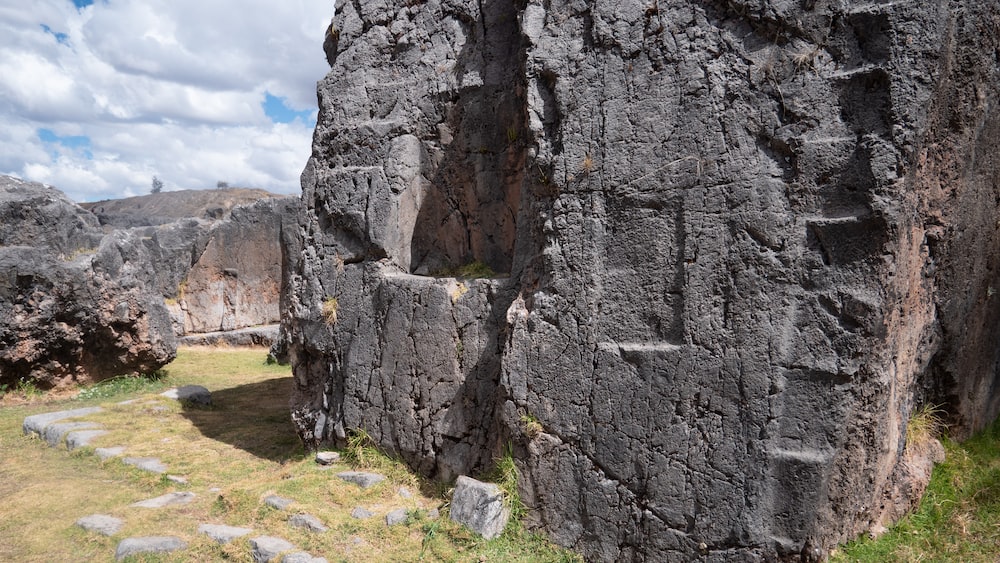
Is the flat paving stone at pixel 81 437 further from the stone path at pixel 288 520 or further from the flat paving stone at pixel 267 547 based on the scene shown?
the flat paving stone at pixel 267 547

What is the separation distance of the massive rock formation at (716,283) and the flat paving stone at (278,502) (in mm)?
838

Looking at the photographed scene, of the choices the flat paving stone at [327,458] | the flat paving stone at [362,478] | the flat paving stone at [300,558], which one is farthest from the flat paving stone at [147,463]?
the flat paving stone at [300,558]

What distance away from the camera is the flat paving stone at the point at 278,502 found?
15.4 feet

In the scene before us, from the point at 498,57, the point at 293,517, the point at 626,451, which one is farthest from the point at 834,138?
the point at 293,517

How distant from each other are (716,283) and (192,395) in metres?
6.40

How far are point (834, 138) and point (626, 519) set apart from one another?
2.30m

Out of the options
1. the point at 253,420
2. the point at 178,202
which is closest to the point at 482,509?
the point at 253,420

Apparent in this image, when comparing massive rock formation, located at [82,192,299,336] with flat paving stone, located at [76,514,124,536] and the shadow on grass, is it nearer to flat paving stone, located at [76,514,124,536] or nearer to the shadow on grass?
the shadow on grass

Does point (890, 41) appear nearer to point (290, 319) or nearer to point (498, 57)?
point (498, 57)

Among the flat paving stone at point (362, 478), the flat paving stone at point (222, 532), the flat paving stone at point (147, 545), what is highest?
the flat paving stone at point (362, 478)

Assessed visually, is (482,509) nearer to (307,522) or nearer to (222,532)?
(307,522)

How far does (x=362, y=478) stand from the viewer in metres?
5.12

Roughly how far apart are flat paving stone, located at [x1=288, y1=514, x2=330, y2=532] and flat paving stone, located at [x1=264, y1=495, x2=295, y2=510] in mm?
153

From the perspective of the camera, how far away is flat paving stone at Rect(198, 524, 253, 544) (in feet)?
14.4
